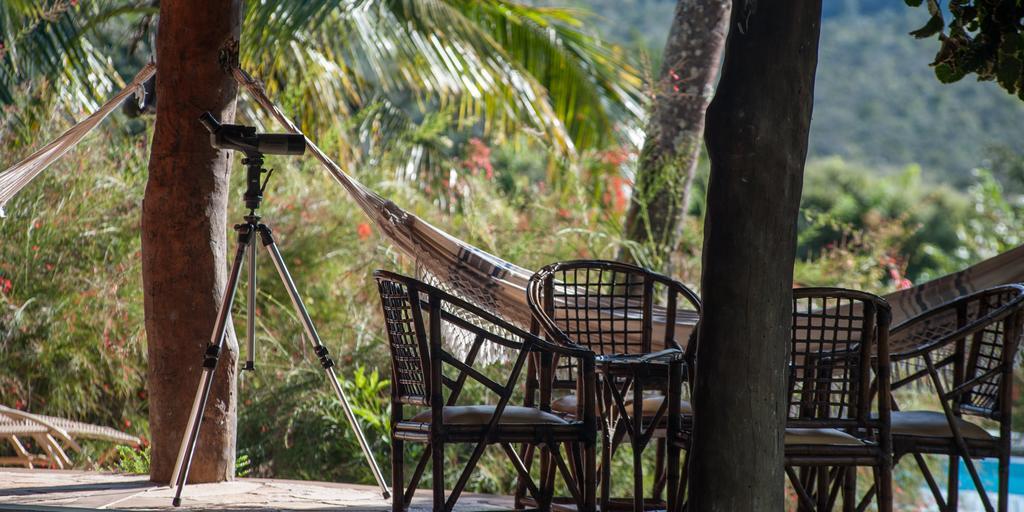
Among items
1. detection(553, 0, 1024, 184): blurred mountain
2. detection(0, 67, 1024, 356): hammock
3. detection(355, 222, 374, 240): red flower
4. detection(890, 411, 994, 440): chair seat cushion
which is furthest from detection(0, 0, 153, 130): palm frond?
detection(553, 0, 1024, 184): blurred mountain

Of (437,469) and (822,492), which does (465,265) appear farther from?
(822,492)

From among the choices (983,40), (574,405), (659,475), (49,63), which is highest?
(49,63)

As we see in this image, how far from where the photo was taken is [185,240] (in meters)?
3.20

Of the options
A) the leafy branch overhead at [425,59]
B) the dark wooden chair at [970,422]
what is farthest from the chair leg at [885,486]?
the leafy branch overhead at [425,59]

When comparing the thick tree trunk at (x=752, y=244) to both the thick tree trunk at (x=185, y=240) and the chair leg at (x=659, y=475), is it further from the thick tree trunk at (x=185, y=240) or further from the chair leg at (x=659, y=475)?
the thick tree trunk at (x=185, y=240)

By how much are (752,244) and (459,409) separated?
82cm

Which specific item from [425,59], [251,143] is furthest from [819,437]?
[425,59]

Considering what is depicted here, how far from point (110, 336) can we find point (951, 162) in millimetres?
25121

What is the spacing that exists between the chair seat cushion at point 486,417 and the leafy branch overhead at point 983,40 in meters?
1.15

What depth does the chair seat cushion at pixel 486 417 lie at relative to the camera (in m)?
2.44

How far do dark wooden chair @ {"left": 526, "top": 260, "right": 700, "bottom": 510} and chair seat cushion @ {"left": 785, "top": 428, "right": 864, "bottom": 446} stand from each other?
0.27 metres

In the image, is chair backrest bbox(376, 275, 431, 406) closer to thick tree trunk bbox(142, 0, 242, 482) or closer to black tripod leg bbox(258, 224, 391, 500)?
black tripod leg bbox(258, 224, 391, 500)

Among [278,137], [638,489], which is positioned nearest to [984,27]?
[638,489]

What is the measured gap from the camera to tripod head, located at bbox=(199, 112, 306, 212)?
298 centimetres
